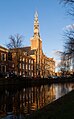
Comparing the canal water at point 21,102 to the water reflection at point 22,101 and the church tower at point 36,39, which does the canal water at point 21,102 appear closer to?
the water reflection at point 22,101

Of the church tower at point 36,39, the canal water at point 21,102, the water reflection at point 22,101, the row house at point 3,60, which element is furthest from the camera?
the church tower at point 36,39

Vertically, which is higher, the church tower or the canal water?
the church tower

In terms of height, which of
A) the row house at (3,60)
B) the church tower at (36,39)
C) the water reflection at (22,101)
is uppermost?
the church tower at (36,39)

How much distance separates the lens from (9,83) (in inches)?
2470

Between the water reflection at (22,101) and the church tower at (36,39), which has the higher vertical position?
the church tower at (36,39)

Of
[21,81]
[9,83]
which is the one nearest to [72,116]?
[9,83]

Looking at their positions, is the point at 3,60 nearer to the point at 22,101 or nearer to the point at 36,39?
the point at 22,101

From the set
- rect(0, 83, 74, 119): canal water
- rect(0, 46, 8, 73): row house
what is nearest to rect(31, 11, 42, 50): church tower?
rect(0, 46, 8, 73): row house

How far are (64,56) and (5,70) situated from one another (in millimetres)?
58537

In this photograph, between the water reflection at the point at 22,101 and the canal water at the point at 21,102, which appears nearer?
the canal water at the point at 21,102

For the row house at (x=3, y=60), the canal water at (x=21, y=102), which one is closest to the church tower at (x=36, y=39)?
the row house at (x=3, y=60)

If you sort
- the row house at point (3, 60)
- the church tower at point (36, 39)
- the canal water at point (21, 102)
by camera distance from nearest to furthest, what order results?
the canal water at point (21, 102), the row house at point (3, 60), the church tower at point (36, 39)

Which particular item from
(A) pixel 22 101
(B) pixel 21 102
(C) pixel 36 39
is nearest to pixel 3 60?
(A) pixel 22 101

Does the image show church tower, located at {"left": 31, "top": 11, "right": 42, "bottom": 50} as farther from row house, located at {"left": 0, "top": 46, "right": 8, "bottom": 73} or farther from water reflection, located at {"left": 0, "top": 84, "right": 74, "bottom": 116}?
water reflection, located at {"left": 0, "top": 84, "right": 74, "bottom": 116}
